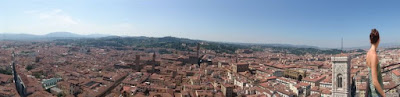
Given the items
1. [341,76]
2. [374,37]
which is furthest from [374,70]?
[341,76]

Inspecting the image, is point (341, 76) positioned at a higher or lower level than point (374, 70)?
lower

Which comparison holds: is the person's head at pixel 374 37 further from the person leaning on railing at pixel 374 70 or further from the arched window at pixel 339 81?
the arched window at pixel 339 81

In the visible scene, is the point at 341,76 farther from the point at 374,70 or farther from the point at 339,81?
the point at 374,70

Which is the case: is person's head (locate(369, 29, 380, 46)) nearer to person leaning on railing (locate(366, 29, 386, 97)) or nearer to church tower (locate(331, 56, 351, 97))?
person leaning on railing (locate(366, 29, 386, 97))

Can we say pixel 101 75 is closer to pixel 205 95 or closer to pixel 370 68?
pixel 205 95

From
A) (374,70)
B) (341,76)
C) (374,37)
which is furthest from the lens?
(341,76)

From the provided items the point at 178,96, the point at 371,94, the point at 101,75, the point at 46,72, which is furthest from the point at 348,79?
the point at 46,72

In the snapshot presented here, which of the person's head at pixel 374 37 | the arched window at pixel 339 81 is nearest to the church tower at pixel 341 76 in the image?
the arched window at pixel 339 81

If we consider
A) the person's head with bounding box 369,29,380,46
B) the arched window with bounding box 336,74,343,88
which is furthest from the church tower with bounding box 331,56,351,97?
the person's head with bounding box 369,29,380,46
